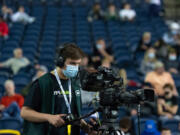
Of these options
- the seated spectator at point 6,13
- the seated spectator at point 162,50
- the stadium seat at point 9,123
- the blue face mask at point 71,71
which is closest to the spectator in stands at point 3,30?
the seated spectator at point 6,13

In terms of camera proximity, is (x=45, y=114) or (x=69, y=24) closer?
(x=45, y=114)

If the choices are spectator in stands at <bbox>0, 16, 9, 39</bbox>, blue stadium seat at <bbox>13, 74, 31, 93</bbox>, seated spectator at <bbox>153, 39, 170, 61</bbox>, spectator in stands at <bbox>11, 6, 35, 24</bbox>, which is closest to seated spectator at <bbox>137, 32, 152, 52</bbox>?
seated spectator at <bbox>153, 39, 170, 61</bbox>

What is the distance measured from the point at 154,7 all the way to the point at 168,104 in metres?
6.58

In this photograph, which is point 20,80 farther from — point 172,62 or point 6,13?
point 6,13

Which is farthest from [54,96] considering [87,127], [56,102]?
[87,127]

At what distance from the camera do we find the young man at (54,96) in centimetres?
222

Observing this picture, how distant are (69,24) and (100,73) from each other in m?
9.66

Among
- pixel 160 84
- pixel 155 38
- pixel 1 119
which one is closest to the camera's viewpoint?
pixel 1 119

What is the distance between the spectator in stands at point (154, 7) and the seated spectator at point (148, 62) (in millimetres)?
4294

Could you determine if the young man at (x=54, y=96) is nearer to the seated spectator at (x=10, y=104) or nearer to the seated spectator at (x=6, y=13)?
the seated spectator at (x=10, y=104)

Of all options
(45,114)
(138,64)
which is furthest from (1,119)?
(138,64)

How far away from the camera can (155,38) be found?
1049 centimetres

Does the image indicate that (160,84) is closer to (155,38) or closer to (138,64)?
(138,64)

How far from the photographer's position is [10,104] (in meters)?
5.39
